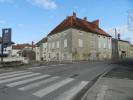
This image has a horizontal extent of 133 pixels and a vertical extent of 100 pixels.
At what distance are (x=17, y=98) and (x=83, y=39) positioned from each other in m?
48.5

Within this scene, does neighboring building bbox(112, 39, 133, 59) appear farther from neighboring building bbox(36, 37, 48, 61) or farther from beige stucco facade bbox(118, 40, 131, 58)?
neighboring building bbox(36, 37, 48, 61)

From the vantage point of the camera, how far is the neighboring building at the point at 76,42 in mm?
54094

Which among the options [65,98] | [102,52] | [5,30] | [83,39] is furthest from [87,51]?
[65,98]

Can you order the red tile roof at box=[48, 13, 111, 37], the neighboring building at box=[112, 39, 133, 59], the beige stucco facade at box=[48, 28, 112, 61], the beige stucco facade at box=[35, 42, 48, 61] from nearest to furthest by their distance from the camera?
the beige stucco facade at box=[48, 28, 112, 61]
the red tile roof at box=[48, 13, 111, 37]
the beige stucco facade at box=[35, 42, 48, 61]
the neighboring building at box=[112, 39, 133, 59]

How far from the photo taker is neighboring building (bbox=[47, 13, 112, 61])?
5409 cm

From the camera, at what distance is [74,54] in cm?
5344

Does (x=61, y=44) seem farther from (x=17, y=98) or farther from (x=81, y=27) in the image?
(x=17, y=98)

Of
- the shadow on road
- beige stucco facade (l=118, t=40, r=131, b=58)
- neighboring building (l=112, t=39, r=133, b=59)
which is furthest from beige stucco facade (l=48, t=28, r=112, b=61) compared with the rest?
the shadow on road

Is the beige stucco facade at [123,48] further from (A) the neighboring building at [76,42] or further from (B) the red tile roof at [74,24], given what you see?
(B) the red tile roof at [74,24]

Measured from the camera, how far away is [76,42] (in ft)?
179

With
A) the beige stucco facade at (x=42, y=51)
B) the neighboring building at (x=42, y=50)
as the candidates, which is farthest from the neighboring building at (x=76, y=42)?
the neighboring building at (x=42, y=50)

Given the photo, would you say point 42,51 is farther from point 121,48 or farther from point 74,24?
point 121,48

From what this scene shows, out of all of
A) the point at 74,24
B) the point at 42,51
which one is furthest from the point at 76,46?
the point at 42,51

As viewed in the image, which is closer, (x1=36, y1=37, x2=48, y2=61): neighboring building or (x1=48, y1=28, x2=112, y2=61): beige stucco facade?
(x1=48, y1=28, x2=112, y2=61): beige stucco facade
